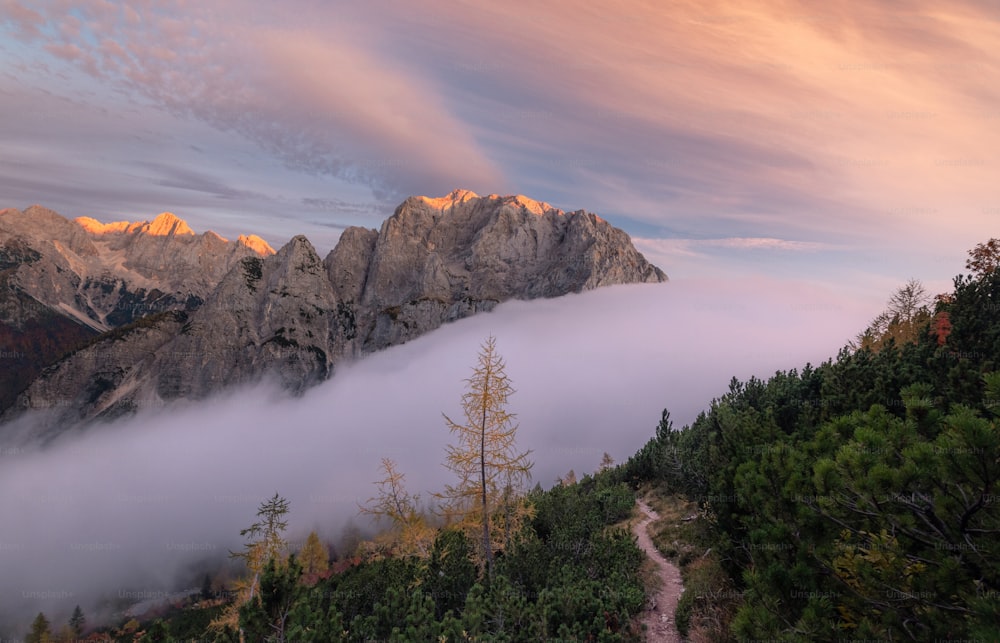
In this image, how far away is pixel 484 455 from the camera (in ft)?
57.7

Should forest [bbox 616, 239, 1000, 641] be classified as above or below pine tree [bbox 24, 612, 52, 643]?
above

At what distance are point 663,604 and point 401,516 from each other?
1183cm

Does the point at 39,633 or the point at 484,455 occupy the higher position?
the point at 484,455

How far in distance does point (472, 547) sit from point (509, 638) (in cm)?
975

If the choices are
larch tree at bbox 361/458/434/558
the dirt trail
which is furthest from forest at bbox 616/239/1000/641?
larch tree at bbox 361/458/434/558

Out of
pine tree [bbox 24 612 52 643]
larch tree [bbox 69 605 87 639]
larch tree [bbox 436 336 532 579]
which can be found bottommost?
larch tree [bbox 69 605 87 639]

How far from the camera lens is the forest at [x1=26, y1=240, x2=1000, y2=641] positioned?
5406 mm

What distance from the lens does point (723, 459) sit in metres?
16.0

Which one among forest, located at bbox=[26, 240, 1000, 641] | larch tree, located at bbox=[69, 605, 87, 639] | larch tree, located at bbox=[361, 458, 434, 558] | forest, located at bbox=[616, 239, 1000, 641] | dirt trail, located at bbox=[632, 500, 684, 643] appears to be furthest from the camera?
larch tree, located at bbox=[69, 605, 87, 639]

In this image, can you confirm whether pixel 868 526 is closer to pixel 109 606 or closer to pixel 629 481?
pixel 629 481

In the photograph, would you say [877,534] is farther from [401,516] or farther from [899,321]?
[899,321]

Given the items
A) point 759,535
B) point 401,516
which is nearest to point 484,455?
point 401,516

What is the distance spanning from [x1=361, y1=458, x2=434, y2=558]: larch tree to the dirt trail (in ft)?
33.4

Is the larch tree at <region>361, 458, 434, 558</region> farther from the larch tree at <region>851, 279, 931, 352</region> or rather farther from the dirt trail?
the larch tree at <region>851, 279, 931, 352</region>
